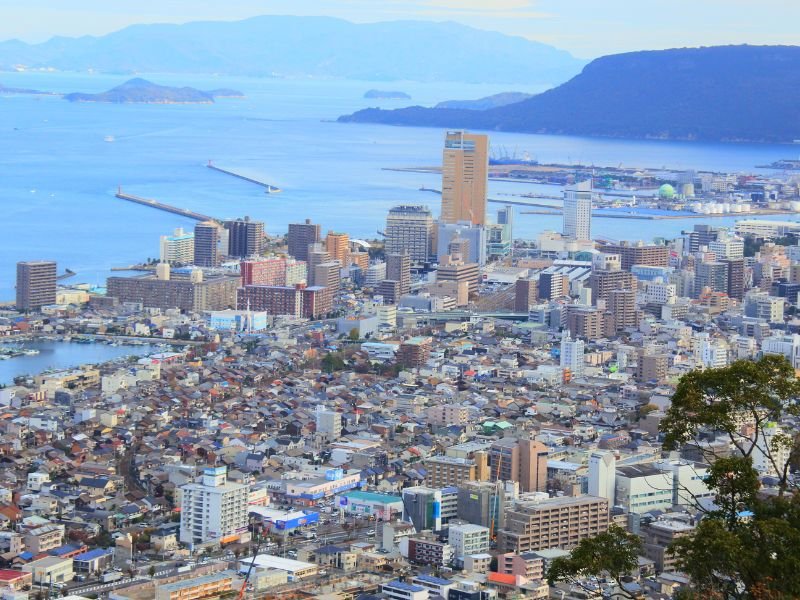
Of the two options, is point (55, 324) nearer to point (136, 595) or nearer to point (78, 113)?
point (136, 595)

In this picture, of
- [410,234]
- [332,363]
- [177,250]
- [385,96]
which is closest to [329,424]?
[332,363]

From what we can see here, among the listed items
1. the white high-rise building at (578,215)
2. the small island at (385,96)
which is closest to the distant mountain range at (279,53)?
the small island at (385,96)

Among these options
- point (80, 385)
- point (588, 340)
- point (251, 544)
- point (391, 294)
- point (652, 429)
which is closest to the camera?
point (251, 544)

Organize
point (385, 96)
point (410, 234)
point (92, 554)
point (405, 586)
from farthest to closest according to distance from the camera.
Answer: point (385, 96) → point (410, 234) → point (92, 554) → point (405, 586)

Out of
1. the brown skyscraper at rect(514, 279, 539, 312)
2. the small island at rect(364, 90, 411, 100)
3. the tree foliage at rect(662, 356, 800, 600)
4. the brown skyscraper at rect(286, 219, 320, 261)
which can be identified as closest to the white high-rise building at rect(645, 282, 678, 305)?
the brown skyscraper at rect(514, 279, 539, 312)

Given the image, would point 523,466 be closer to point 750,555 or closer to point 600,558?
point 600,558

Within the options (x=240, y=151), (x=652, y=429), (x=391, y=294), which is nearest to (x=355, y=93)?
(x=240, y=151)
